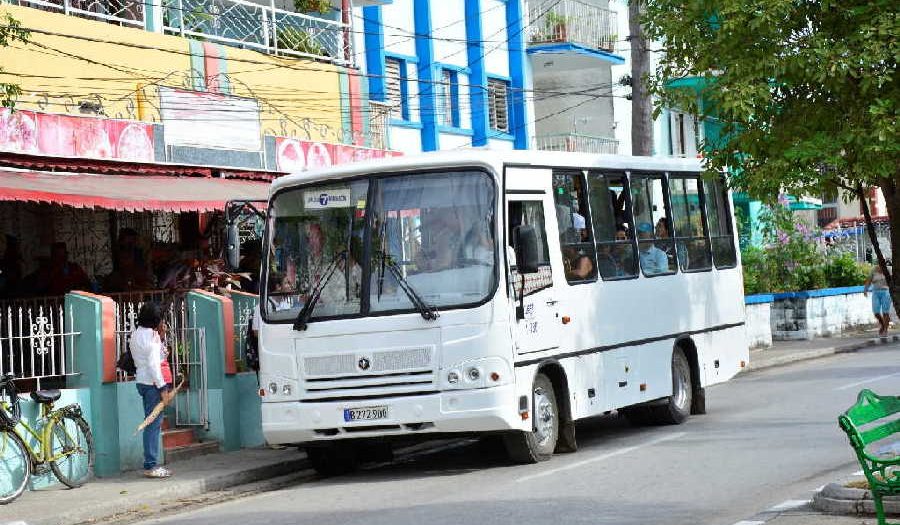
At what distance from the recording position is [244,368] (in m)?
18.0

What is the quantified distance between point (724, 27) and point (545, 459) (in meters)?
5.75

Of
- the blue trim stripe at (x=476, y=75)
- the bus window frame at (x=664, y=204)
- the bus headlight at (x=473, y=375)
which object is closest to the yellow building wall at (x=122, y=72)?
the bus window frame at (x=664, y=204)

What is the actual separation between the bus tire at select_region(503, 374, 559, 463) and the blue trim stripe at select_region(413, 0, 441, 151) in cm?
1815

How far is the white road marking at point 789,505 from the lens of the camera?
11.1 meters

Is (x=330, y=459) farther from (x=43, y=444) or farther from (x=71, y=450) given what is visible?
(x=43, y=444)

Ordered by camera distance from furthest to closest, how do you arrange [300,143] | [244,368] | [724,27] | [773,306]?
[773,306] < [300,143] < [244,368] < [724,27]

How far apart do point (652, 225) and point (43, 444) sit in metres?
7.29

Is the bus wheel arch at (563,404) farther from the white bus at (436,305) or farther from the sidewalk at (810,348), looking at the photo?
the sidewalk at (810,348)

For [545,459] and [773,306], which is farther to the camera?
A: [773,306]

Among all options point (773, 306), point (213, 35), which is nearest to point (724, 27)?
point (213, 35)

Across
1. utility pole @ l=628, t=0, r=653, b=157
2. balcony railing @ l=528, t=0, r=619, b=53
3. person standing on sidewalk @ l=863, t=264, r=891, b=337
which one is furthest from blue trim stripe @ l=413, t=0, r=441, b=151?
person standing on sidewalk @ l=863, t=264, r=891, b=337

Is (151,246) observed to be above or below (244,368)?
above

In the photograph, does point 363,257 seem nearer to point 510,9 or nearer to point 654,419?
point 654,419

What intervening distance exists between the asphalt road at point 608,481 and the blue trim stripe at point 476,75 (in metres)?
16.8
